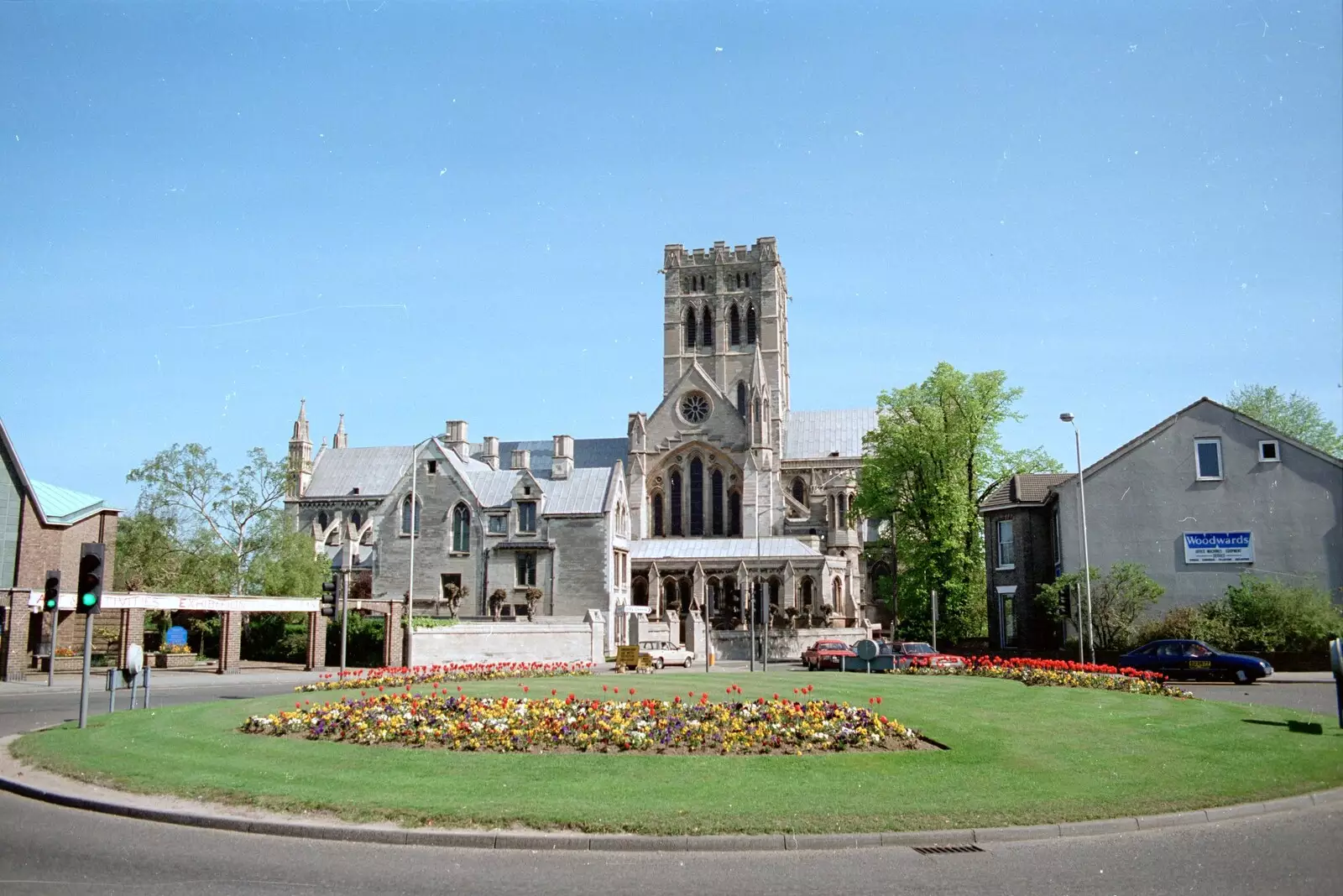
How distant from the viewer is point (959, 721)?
1764 cm

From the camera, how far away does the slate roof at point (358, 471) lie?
286 ft

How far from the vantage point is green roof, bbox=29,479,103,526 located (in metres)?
43.5

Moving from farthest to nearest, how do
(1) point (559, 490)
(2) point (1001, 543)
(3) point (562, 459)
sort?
1. (3) point (562, 459)
2. (1) point (559, 490)
3. (2) point (1001, 543)

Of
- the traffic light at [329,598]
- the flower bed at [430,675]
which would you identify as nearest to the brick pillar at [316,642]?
the traffic light at [329,598]

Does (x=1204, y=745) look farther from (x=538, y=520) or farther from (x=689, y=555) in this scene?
(x=689, y=555)

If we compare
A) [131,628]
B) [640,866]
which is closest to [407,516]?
[131,628]

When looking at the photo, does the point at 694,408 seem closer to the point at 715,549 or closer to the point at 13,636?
the point at 715,549

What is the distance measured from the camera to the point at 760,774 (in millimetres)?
13500

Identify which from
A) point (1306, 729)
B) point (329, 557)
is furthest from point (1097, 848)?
point (329, 557)

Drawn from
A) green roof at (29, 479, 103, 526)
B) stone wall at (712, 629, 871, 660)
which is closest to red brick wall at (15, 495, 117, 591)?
green roof at (29, 479, 103, 526)

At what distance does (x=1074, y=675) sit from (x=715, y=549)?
47.2 meters

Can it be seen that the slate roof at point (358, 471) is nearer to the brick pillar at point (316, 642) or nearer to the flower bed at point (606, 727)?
the brick pillar at point (316, 642)

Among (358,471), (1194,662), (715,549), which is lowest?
(1194,662)

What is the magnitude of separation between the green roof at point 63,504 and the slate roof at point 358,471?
3903cm
